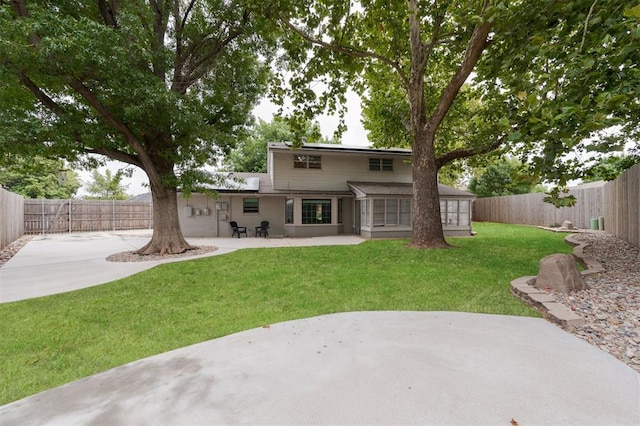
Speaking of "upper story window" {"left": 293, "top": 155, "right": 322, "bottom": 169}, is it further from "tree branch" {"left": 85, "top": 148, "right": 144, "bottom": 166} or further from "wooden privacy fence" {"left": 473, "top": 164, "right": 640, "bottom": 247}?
"wooden privacy fence" {"left": 473, "top": 164, "right": 640, "bottom": 247}

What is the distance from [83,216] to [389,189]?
18363 mm

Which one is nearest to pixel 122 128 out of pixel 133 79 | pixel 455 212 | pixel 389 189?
pixel 133 79

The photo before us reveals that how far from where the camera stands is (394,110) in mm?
13094

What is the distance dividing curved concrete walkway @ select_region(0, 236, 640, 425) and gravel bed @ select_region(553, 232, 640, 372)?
0.26m

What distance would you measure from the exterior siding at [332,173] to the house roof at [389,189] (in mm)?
555

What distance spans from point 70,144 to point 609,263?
14.1m

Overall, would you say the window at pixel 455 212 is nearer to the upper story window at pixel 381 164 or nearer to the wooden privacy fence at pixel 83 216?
the upper story window at pixel 381 164

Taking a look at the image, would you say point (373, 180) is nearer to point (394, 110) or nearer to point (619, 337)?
point (394, 110)

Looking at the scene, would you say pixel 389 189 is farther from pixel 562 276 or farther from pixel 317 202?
pixel 562 276

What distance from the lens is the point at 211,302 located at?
16.4 ft

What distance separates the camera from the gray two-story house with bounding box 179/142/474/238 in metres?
15.0

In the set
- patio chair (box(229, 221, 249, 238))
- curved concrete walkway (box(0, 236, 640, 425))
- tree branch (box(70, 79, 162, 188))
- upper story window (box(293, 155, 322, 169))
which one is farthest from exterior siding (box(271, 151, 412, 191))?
curved concrete walkway (box(0, 236, 640, 425))

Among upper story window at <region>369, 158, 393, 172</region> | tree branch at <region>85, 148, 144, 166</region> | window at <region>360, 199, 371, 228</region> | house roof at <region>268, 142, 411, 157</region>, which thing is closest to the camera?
tree branch at <region>85, 148, 144, 166</region>

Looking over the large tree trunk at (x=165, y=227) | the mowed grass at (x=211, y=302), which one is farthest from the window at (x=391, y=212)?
the large tree trunk at (x=165, y=227)
